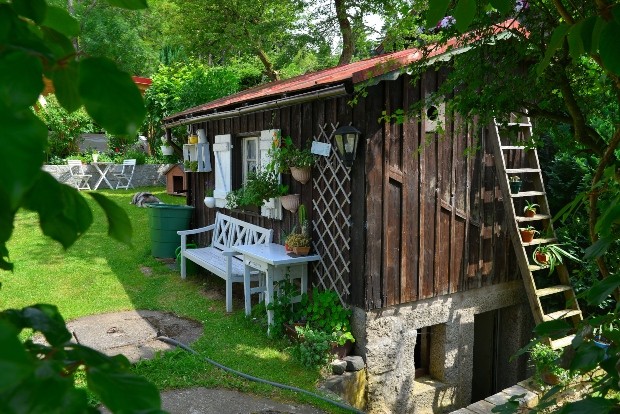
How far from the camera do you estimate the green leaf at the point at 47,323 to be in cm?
65

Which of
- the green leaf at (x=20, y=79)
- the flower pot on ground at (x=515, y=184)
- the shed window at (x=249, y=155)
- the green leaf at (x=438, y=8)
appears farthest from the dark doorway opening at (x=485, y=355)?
the green leaf at (x=20, y=79)

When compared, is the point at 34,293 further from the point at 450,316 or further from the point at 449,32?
the point at 449,32

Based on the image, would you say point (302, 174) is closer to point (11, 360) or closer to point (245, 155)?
point (245, 155)

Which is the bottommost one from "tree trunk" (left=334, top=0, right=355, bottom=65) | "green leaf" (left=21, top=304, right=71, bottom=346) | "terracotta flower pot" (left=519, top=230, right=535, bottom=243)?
"terracotta flower pot" (left=519, top=230, right=535, bottom=243)

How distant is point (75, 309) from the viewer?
680 cm

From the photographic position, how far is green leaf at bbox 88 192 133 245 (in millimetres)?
689

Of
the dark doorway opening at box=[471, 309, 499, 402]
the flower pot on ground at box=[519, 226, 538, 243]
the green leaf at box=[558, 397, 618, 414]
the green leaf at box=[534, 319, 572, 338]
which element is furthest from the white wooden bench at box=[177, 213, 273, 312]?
the green leaf at box=[558, 397, 618, 414]

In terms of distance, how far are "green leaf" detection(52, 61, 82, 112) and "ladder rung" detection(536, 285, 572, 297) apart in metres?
6.36

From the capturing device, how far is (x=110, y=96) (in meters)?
0.53

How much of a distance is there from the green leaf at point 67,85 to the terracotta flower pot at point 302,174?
5410 mm

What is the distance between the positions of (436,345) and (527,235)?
1.70 metres

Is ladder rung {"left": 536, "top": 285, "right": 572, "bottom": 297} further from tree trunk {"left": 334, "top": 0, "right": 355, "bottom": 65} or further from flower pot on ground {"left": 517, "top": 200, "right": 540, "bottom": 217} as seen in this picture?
tree trunk {"left": 334, "top": 0, "right": 355, "bottom": 65}

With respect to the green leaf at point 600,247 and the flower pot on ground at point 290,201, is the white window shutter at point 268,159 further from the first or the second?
the green leaf at point 600,247

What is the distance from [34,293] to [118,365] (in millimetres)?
7607
